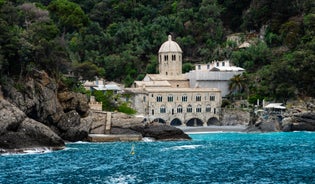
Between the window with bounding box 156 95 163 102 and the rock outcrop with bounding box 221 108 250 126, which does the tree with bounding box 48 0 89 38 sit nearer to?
the window with bounding box 156 95 163 102

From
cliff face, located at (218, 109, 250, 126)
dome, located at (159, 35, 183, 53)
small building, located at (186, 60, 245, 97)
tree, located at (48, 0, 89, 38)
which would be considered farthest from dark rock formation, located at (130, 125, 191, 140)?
tree, located at (48, 0, 89, 38)

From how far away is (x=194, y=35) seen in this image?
110 m

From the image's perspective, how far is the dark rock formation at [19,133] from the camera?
52.3m

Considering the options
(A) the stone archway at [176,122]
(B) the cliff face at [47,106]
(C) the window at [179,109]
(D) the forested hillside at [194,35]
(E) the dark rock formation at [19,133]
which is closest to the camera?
(E) the dark rock formation at [19,133]

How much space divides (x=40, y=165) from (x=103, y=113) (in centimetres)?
2515

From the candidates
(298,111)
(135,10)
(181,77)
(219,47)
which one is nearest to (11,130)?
(298,111)

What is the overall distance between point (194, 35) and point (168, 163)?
216ft

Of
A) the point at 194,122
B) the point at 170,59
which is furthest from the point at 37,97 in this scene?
the point at 170,59

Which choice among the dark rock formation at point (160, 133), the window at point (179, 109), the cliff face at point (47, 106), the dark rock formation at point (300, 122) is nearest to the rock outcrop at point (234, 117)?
the window at point (179, 109)

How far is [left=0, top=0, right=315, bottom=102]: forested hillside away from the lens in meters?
85.7

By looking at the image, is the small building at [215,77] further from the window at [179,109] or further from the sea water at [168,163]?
the sea water at [168,163]

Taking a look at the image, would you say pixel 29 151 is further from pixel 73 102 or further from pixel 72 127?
pixel 73 102

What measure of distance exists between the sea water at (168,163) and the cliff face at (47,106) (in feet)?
8.31

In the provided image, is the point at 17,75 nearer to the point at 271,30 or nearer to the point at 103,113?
the point at 103,113
